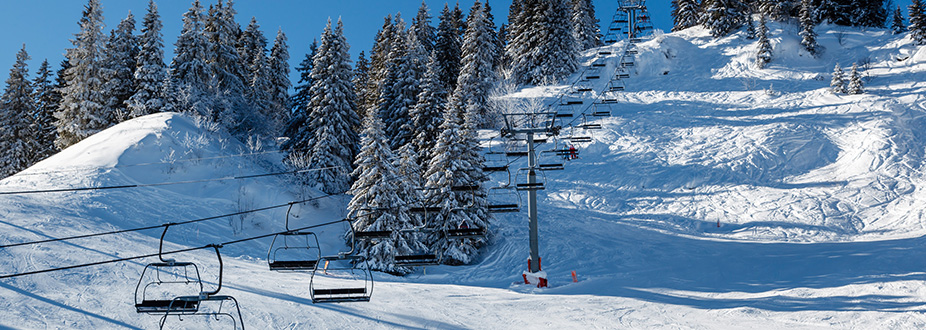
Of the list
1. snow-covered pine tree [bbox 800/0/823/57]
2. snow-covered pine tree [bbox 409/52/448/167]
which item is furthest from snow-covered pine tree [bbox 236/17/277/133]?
snow-covered pine tree [bbox 800/0/823/57]

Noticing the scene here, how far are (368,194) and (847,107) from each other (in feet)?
106

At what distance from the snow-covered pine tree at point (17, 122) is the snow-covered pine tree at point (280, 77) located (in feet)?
59.6

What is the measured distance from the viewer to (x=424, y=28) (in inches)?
1925

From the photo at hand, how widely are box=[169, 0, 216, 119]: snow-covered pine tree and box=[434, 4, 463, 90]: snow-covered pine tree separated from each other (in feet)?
65.7

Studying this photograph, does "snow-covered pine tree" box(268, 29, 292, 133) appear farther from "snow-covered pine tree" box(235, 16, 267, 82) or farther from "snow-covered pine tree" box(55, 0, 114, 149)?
"snow-covered pine tree" box(55, 0, 114, 149)

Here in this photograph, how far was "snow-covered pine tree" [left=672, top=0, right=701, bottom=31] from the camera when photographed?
6153cm

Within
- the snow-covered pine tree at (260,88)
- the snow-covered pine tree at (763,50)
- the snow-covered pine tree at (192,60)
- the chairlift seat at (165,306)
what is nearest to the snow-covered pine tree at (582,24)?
the snow-covered pine tree at (763,50)

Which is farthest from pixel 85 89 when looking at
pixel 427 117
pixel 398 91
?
pixel 427 117

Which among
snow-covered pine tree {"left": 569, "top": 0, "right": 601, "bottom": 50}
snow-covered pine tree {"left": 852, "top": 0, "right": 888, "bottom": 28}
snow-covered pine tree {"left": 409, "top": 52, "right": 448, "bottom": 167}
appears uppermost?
snow-covered pine tree {"left": 569, "top": 0, "right": 601, "bottom": 50}

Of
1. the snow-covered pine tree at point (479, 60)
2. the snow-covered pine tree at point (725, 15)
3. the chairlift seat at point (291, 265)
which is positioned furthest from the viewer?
the snow-covered pine tree at point (725, 15)

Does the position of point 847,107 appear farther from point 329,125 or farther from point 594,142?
point 329,125

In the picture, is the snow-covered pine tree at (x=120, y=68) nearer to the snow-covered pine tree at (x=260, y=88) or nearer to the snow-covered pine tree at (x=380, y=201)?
the snow-covered pine tree at (x=260, y=88)

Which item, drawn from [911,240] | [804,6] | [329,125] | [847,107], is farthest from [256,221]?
[804,6]

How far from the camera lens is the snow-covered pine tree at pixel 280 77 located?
154ft
